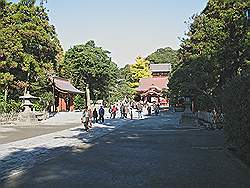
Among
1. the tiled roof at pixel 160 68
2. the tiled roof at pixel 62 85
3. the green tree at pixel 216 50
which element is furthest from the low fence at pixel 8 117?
the tiled roof at pixel 160 68

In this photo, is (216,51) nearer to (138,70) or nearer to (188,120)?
(188,120)

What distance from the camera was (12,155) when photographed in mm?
13141

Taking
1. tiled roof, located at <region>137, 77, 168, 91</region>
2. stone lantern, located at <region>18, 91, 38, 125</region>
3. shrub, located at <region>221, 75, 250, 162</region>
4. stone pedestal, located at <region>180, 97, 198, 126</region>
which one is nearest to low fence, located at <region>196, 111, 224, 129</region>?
stone pedestal, located at <region>180, 97, 198, 126</region>

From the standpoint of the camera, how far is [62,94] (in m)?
55.1

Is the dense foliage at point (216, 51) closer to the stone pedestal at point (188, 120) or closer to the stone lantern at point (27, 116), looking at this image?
the stone pedestal at point (188, 120)

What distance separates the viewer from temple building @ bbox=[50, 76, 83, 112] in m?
51.9

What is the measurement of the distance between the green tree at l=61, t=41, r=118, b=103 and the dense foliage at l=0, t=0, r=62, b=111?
892 inches

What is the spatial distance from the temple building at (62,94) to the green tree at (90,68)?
4.12m

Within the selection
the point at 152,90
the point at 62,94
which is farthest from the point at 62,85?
the point at 152,90

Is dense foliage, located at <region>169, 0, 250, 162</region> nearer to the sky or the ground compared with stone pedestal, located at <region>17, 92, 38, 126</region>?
nearer to the sky

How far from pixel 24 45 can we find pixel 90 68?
86.0 ft

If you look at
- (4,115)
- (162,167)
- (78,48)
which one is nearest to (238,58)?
(162,167)

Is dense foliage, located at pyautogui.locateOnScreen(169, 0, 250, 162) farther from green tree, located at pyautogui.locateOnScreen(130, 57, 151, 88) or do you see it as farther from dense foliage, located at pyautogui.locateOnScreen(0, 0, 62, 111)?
green tree, located at pyautogui.locateOnScreen(130, 57, 151, 88)

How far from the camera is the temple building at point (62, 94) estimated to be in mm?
51931
